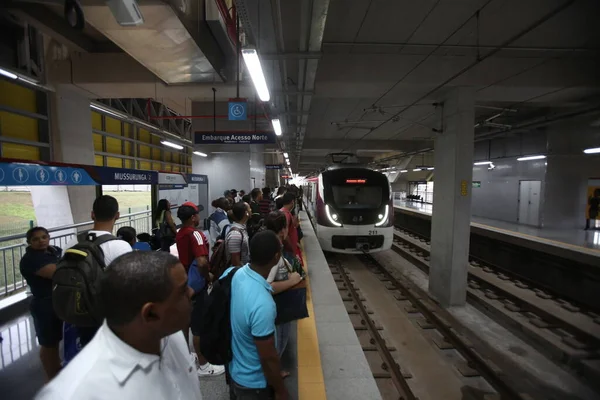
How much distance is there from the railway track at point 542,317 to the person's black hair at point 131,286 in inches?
248

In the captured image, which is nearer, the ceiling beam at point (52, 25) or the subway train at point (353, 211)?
the ceiling beam at point (52, 25)

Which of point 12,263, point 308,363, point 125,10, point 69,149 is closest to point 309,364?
point 308,363

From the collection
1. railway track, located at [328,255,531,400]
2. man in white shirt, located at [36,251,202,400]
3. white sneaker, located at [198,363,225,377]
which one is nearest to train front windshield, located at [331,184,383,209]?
railway track, located at [328,255,531,400]

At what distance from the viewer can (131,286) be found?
3.05 ft

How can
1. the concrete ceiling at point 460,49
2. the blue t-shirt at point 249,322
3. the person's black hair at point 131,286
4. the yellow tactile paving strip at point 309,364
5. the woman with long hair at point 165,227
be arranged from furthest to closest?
the woman with long hair at point 165,227 < the concrete ceiling at point 460,49 < the yellow tactile paving strip at point 309,364 < the blue t-shirt at point 249,322 < the person's black hair at point 131,286

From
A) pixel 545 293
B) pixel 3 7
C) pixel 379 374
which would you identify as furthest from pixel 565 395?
pixel 3 7

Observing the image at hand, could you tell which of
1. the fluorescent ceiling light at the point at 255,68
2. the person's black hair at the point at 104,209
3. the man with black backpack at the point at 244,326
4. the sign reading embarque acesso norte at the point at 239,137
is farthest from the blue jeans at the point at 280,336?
the sign reading embarque acesso norte at the point at 239,137

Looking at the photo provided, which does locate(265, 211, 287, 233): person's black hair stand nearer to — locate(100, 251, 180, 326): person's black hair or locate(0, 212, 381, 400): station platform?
locate(0, 212, 381, 400): station platform

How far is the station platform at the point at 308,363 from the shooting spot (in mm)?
2580

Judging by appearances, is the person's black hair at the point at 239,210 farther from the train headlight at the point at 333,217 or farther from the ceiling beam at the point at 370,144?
the ceiling beam at the point at 370,144

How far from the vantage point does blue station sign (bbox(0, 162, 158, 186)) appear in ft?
9.37

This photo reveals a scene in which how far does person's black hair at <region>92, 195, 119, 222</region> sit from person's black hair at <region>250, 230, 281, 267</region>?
1520 mm

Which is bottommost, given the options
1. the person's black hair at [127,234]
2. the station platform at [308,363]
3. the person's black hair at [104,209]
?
the station platform at [308,363]

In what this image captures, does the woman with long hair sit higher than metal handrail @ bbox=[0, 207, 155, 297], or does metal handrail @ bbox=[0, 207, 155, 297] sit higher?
the woman with long hair
